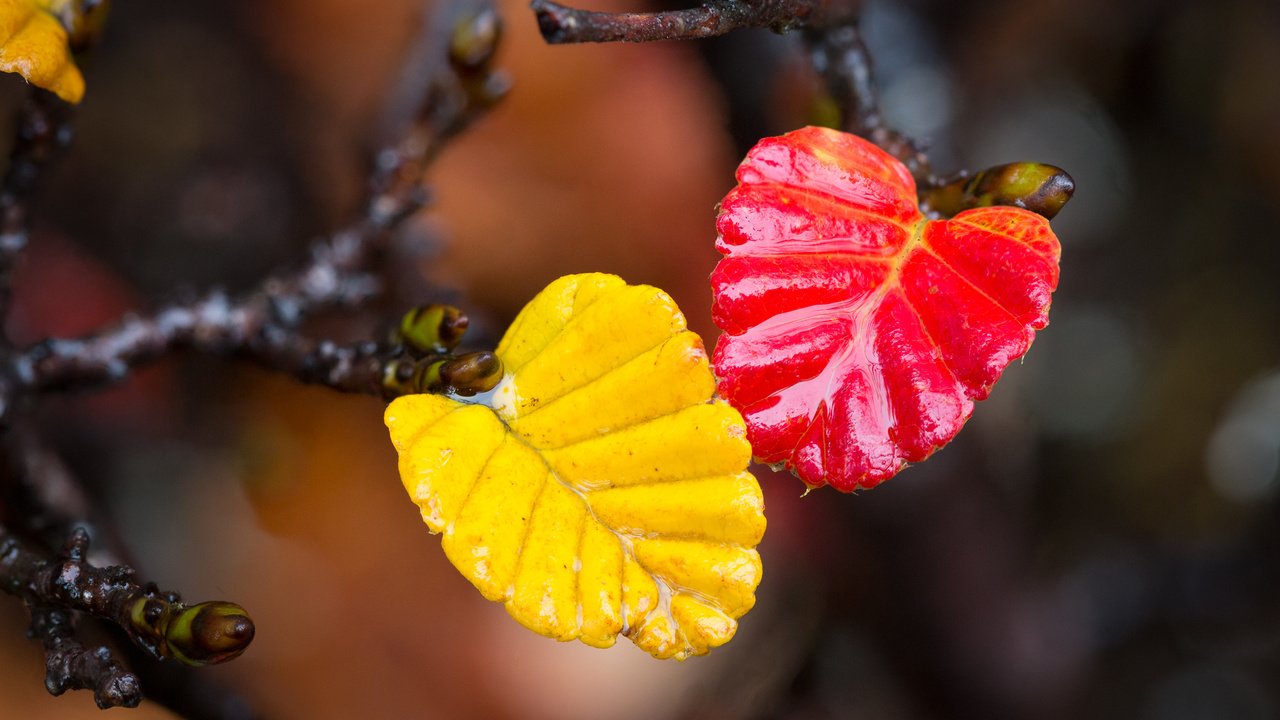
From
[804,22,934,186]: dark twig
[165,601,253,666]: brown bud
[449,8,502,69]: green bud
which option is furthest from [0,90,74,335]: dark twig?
[804,22,934,186]: dark twig

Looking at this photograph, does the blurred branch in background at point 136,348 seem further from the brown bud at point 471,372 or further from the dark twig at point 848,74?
the dark twig at point 848,74

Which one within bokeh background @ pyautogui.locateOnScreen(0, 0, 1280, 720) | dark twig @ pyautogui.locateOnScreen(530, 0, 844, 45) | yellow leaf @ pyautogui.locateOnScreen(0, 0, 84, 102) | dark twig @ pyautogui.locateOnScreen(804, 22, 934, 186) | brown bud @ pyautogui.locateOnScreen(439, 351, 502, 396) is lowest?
bokeh background @ pyautogui.locateOnScreen(0, 0, 1280, 720)

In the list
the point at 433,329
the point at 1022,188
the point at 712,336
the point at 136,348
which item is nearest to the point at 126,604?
the point at 433,329

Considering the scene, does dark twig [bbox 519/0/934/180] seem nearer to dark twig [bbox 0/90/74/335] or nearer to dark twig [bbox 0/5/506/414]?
dark twig [bbox 0/5/506/414]

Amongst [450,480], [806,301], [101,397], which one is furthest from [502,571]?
[101,397]

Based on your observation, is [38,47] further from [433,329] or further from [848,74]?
[848,74]


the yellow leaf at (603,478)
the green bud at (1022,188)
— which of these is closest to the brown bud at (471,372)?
A: the yellow leaf at (603,478)
